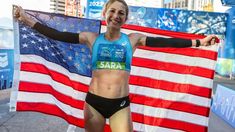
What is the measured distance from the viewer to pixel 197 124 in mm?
4898

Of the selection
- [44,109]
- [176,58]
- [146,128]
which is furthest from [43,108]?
[176,58]

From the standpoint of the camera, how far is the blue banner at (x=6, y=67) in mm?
11455

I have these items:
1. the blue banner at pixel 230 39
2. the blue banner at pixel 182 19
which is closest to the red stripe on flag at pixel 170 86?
the blue banner at pixel 230 39

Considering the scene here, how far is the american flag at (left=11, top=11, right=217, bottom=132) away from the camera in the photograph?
4805 mm

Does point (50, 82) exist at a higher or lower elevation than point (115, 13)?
lower

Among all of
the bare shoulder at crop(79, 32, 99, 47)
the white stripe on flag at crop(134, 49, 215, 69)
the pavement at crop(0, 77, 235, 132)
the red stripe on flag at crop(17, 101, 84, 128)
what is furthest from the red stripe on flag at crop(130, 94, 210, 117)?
the pavement at crop(0, 77, 235, 132)

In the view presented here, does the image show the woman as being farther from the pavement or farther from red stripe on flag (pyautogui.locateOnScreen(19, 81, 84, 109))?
the pavement

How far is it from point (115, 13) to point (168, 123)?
7.37ft

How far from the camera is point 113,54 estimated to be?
11.7 feet

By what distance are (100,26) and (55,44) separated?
2.40 ft

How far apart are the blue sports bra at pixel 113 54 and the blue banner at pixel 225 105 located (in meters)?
4.95

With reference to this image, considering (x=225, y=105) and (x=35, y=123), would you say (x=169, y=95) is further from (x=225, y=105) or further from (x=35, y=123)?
(x=225, y=105)

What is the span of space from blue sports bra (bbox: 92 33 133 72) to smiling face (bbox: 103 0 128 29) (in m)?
0.19

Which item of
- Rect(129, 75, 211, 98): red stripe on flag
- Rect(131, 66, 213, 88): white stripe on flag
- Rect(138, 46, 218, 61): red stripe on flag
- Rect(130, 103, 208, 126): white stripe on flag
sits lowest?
Rect(130, 103, 208, 126): white stripe on flag
